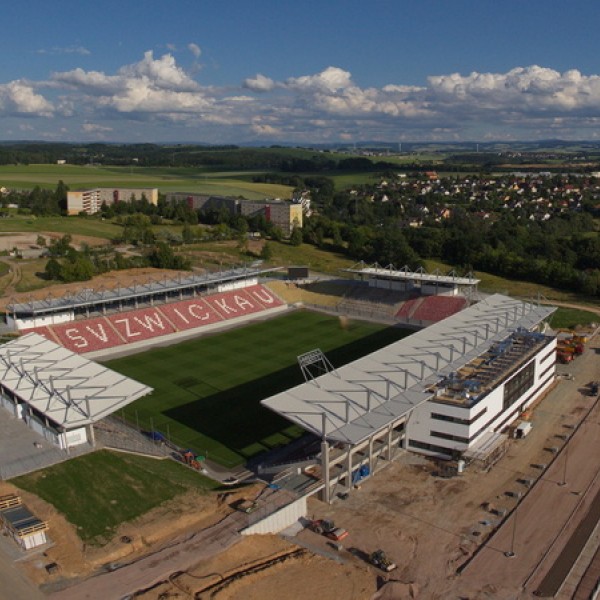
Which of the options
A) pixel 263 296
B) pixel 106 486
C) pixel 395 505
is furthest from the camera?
pixel 263 296

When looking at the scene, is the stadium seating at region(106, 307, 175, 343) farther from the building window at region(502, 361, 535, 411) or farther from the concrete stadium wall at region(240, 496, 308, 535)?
the building window at region(502, 361, 535, 411)

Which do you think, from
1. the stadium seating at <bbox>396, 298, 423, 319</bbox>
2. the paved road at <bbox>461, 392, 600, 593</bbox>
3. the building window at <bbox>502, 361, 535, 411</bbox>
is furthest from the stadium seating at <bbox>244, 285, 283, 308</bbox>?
the paved road at <bbox>461, 392, 600, 593</bbox>

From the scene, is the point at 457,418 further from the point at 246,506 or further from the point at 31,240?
the point at 31,240

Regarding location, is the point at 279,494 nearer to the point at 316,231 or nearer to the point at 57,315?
the point at 57,315

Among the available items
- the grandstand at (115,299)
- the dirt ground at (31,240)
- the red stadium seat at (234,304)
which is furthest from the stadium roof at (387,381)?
the dirt ground at (31,240)

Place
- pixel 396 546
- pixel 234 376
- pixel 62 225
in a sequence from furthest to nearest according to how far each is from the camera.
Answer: pixel 62 225, pixel 234 376, pixel 396 546

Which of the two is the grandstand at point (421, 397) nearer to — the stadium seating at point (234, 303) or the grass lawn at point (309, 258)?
the stadium seating at point (234, 303)

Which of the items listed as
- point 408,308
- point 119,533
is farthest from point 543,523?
point 408,308
